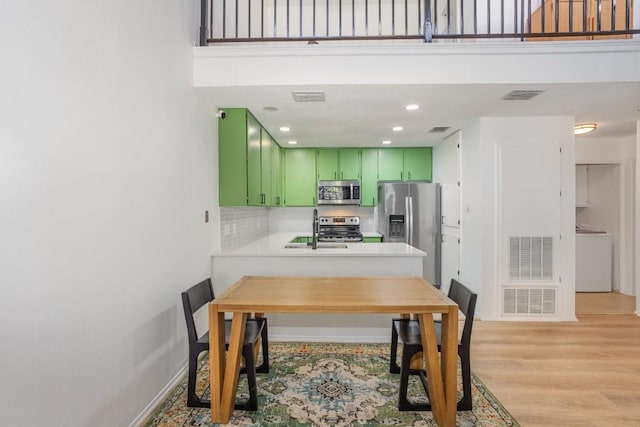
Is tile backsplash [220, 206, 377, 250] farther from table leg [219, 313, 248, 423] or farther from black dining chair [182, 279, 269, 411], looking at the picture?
table leg [219, 313, 248, 423]

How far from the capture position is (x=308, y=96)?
2934 mm

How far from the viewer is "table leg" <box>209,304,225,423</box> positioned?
1.90 meters

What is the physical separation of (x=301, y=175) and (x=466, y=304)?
12.3ft

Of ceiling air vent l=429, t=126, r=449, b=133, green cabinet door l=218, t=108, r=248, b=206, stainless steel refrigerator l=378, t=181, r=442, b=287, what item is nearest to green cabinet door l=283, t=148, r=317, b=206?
stainless steel refrigerator l=378, t=181, r=442, b=287

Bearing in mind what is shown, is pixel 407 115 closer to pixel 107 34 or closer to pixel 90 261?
pixel 107 34

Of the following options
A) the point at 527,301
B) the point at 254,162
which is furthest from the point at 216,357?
the point at 527,301

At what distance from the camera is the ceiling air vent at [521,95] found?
111 inches

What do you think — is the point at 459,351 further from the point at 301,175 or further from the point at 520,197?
the point at 301,175

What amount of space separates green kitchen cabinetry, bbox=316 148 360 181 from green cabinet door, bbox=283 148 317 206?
0.42 ft

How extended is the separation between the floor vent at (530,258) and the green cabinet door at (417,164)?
6.16 ft

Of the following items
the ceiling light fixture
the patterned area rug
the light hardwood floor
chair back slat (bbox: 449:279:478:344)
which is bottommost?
the light hardwood floor

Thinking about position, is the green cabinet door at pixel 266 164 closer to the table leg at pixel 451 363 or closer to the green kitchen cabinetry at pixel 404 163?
the green kitchen cabinetry at pixel 404 163

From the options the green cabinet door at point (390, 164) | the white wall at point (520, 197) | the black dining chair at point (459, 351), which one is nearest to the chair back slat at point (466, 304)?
the black dining chair at point (459, 351)

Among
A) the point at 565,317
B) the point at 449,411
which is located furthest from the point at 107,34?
the point at 565,317
